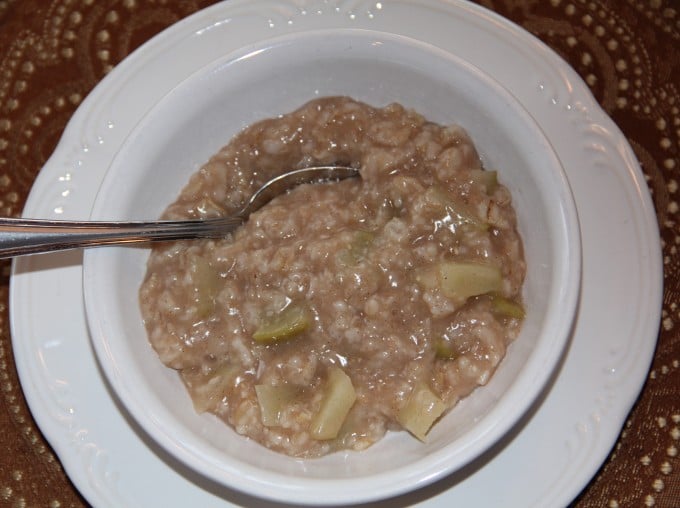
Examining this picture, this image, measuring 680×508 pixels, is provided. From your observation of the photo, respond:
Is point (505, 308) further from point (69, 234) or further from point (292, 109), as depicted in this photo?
point (69, 234)

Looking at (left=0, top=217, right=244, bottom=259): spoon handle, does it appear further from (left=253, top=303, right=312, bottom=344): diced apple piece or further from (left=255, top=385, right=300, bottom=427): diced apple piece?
(left=255, top=385, right=300, bottom=427): diced apple piece

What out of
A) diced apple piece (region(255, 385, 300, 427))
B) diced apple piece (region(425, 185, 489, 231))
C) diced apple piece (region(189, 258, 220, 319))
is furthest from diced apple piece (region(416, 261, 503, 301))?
diced apple piece (region(189, 258, 220, 319))

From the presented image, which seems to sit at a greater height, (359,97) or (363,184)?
(359,97)

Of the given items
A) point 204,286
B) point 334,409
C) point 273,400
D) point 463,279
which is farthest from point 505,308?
point 204,286

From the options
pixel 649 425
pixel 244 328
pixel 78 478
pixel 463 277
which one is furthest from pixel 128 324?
pixel 649 425

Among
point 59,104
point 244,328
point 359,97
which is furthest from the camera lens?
point 59,104

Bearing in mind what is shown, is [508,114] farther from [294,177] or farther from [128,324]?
[128,324]

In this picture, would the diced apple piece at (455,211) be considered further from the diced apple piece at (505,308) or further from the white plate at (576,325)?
the white plate at (576,325)
